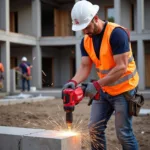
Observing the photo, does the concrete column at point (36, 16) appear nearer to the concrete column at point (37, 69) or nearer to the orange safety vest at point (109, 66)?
the concrete column at point (37, 69)

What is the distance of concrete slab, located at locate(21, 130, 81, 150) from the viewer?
3494mm

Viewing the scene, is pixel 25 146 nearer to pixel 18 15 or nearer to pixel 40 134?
pixel 40 134

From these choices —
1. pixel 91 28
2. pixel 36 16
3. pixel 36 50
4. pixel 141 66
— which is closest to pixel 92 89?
pixel 91 28

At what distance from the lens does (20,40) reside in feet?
64.1

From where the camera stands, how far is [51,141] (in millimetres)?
3521

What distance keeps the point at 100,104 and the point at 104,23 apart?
880mm

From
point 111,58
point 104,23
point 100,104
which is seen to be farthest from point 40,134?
point 104,23

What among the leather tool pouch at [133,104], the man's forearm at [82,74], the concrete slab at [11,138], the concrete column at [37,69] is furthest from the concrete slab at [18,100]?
the leather tool pouch at [133,104]

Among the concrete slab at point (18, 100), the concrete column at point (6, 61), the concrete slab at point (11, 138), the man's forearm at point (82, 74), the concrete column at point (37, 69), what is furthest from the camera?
the concrete column at point (37, 69)

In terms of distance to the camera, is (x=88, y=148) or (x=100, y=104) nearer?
(x=100, y=104)

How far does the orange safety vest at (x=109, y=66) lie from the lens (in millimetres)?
3607

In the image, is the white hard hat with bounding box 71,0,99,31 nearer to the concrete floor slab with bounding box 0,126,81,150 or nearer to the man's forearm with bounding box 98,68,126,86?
the man's forearm with bounding box 98,68,126,86

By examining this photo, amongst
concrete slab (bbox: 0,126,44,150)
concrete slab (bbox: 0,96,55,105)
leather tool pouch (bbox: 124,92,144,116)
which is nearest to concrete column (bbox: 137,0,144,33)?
concrete slab (bbox: 0,96,55,105)

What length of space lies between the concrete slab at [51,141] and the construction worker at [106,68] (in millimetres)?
360
